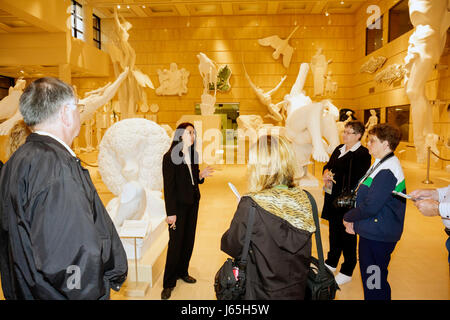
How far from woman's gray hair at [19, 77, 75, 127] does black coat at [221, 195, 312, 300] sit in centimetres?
80

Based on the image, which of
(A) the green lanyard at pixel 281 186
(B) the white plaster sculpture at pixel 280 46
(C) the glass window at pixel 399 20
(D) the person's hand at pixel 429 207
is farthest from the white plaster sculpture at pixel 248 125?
(A) the green lanyard at pixel 281 186

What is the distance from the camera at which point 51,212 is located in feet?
3.11

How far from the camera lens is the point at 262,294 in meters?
→ 1.31

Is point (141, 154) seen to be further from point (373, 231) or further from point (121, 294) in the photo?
point (373, 231)

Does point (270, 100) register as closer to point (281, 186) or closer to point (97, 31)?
point (97, 31)

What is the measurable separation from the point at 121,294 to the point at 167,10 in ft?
48.7

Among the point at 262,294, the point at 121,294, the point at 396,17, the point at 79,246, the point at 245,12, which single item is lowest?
the point at 121,294

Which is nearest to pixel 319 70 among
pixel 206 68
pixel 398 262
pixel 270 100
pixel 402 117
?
pixel 270 100

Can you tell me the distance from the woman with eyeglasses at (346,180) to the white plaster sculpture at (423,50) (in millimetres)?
5874

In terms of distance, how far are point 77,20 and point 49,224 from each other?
1530cm

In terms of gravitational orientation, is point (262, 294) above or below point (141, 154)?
below

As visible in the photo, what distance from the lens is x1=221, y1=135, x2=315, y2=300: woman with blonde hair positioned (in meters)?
1.28

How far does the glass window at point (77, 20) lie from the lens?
13320mm
